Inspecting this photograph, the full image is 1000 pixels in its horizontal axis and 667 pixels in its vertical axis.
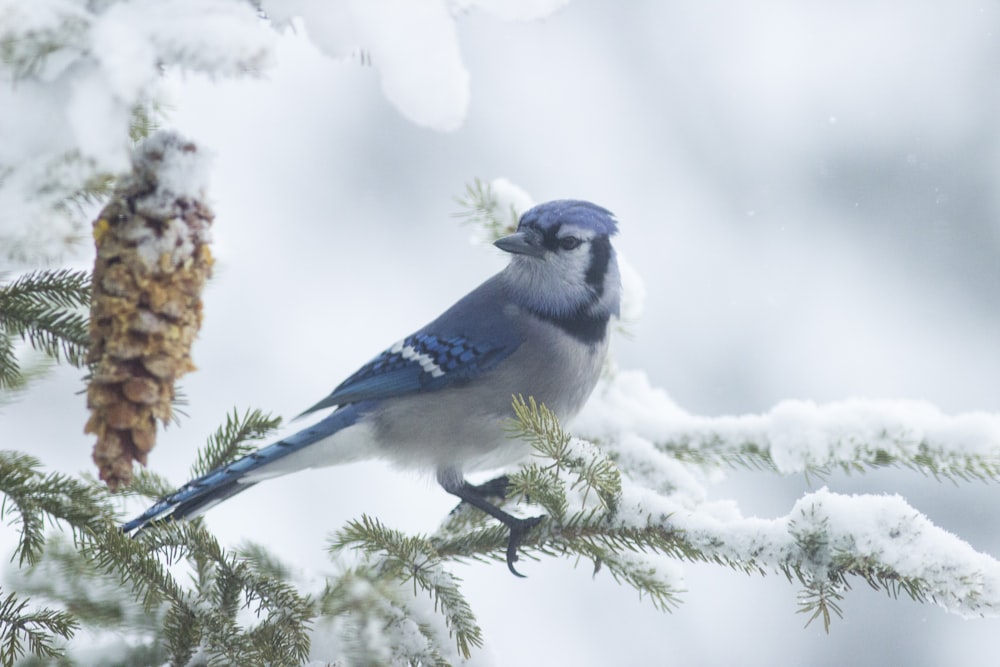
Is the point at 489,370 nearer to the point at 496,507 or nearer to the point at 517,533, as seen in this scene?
the point at 496,507

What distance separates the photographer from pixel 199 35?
0.94 meters

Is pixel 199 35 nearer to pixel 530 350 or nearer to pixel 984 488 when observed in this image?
pixel 530 350

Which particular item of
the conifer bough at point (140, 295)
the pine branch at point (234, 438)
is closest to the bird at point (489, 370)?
the pine branch at point (234, 438)

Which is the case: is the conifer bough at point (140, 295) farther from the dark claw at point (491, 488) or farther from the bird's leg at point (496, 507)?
the dark claw at point (491, 488)

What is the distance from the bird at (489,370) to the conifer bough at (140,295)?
1.61 feet

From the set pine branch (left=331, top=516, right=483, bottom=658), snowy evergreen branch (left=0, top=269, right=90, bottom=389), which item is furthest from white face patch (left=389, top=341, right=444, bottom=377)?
snowy evergreen branch (left=0, top=269, right=90, bottom=389)

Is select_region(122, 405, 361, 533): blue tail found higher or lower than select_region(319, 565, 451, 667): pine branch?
higher

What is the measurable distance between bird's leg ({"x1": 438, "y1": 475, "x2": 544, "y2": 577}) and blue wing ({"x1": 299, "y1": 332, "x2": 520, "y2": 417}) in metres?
0.21

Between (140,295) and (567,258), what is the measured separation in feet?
3.03

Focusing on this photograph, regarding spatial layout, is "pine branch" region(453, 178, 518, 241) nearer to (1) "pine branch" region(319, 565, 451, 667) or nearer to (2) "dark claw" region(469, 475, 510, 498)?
(2) "dark claw" region(469, 475, 510, 498)

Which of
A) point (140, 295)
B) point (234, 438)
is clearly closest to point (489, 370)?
point (234, 438)

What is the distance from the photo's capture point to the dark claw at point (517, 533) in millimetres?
1627

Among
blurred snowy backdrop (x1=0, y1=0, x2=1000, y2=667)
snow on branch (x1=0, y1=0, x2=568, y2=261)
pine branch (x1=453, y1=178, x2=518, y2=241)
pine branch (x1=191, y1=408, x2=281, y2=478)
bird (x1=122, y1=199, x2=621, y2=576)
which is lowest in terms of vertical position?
snow on branch (x1=0, y1=0, x2=568, y2=261)

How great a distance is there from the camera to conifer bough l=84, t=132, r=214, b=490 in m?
1.38
